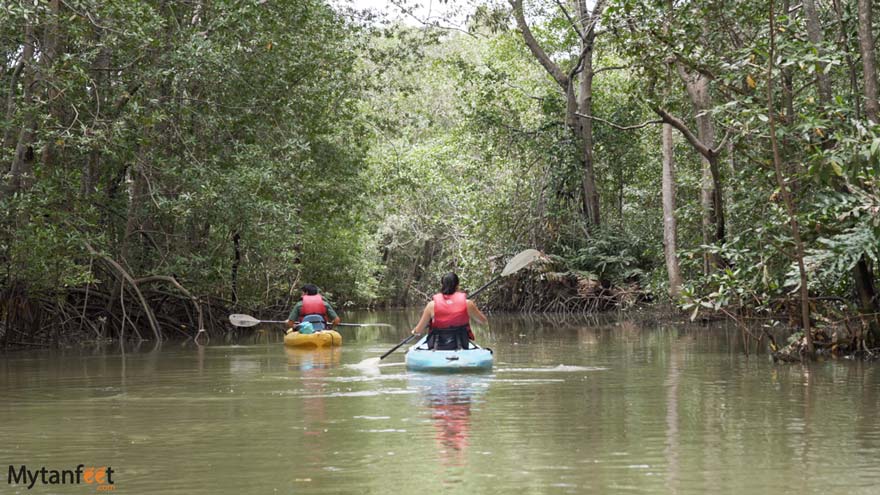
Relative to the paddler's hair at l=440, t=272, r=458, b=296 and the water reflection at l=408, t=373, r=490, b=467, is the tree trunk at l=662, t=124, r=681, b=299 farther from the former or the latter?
the water reflection at l=408, t=373, r=490, b=467

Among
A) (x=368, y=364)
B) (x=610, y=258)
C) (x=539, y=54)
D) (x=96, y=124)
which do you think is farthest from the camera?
(x=539, y=54)

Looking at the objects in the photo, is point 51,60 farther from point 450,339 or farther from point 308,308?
point 450,339

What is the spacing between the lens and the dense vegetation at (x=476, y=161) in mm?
12414

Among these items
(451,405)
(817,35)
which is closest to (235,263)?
(817,35)

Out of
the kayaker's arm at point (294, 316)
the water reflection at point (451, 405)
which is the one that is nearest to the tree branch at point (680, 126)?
the water reflection at point (451, 405)

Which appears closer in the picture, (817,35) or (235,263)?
(817,35)

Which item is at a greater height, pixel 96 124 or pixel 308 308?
pixel 96 124

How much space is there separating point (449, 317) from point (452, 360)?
0.85m

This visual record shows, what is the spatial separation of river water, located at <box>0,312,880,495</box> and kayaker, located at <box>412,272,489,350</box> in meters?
0.57

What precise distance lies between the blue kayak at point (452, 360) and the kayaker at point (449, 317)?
423mm

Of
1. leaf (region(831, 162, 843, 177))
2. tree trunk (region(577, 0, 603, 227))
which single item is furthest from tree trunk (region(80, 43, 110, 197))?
tree trunk (region(577, 0, 603, 227))

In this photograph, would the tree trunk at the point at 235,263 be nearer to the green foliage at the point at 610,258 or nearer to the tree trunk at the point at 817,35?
the green foliage at the point at 610,258

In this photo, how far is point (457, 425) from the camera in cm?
808

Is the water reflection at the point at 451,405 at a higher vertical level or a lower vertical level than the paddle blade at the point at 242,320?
lower
